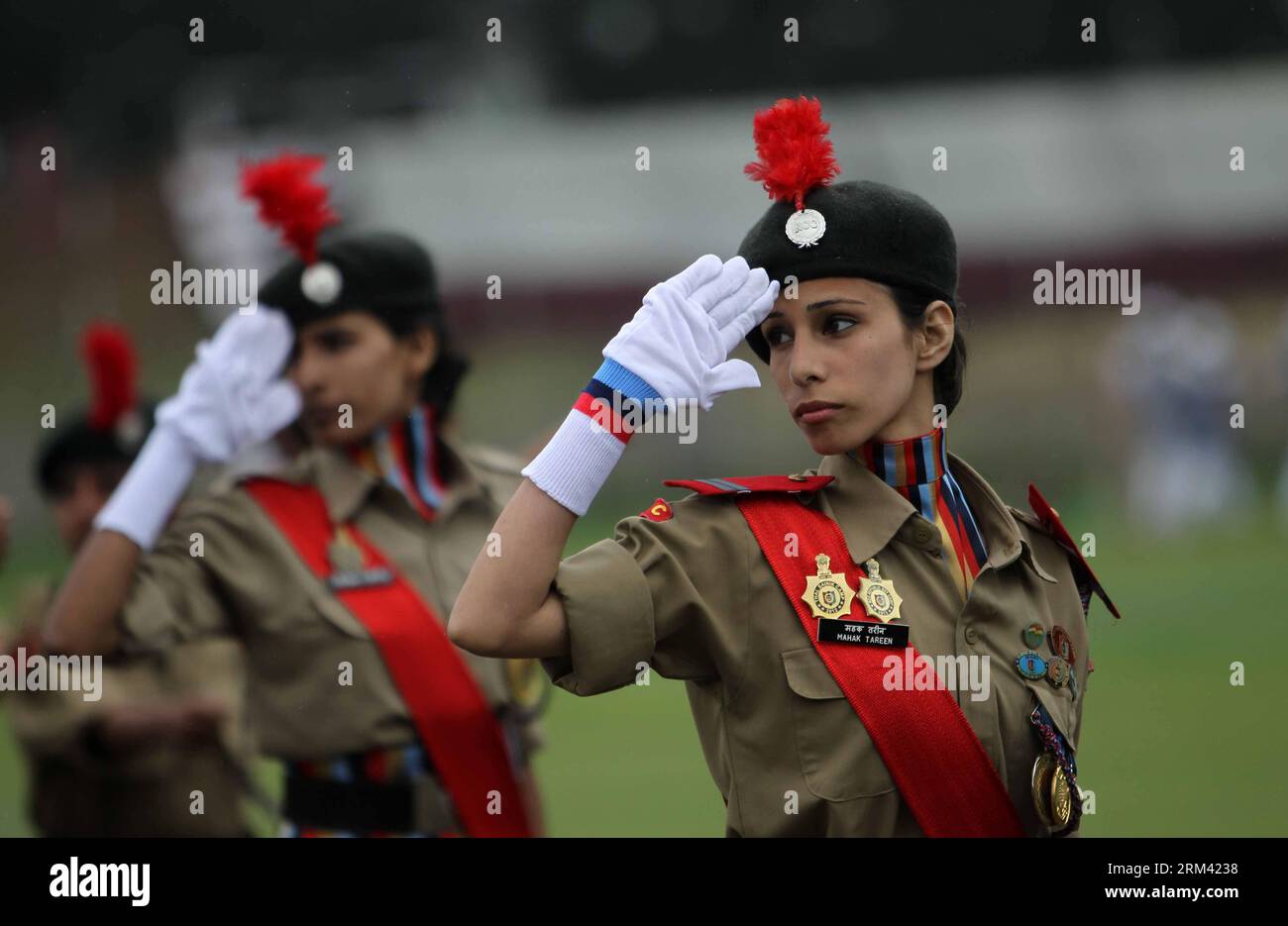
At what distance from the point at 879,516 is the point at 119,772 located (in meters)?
3.07

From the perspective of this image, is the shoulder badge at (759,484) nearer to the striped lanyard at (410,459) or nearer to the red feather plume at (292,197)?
the striped lanyard at (410,459)

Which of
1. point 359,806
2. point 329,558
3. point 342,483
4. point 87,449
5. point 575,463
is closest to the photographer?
point 575,463

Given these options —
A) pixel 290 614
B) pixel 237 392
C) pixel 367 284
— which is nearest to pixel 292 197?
pixel 367 284

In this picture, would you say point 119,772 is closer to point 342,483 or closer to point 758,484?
point 342,483

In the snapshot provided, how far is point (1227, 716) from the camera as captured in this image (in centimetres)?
901

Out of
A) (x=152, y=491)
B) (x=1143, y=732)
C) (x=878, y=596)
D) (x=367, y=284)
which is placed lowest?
(x=1143, y=732)

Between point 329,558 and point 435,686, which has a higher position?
point 329,558

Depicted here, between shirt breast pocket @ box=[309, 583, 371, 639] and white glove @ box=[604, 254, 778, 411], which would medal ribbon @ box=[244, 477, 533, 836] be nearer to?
shirt breast pocket @ box=[309, 583, 371, 639]

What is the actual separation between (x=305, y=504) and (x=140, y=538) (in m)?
0.39

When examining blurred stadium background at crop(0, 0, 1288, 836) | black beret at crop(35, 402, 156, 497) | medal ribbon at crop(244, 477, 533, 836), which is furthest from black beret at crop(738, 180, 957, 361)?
blurred stadium background at crop(0, 0, 1288, 836)

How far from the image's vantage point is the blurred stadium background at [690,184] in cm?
1482

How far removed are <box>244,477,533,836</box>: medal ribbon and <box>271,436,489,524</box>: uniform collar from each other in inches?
2.6

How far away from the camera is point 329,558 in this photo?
3.71 metres

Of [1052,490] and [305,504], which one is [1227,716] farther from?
[305,504]
